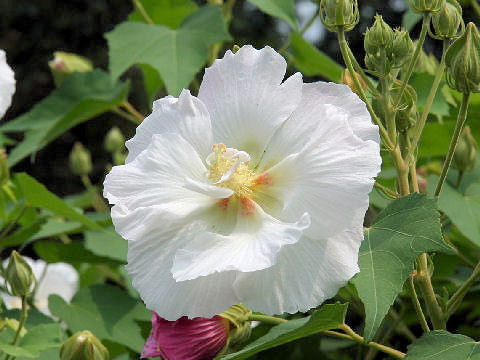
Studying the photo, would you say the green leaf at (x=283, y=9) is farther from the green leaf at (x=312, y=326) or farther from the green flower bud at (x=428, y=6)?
the green leaf at (x=312, y=326)

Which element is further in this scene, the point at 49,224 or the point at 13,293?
the point at 49,224

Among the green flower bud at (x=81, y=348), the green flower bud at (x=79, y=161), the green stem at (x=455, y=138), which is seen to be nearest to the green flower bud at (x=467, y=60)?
the green stem at (x=455, y=138)

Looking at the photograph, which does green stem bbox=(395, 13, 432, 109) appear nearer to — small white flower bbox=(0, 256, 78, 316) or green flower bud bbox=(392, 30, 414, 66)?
green flower bud bbox=(392, 30, 414, 66)

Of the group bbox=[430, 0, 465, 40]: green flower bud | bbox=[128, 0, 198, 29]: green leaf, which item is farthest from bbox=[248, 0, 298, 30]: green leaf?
bbox=[430, 0, 465, 40]: green flower bud

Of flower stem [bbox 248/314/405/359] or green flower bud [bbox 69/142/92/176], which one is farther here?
green flower bud [bbox 69/142/92/176]

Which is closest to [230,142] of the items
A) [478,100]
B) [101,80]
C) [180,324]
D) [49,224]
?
[180,324]

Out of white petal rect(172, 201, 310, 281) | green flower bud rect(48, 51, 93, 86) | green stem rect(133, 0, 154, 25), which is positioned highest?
white petal rect(172, 201, 310, 281)

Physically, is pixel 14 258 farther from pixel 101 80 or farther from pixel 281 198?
pixel 101 80
